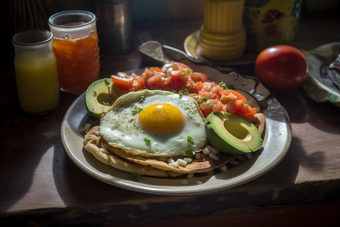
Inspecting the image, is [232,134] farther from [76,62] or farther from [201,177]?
[76,62]

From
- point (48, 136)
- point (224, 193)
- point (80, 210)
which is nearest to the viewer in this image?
point (80, 210)

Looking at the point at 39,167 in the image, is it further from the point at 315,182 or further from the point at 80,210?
the point at 315,182

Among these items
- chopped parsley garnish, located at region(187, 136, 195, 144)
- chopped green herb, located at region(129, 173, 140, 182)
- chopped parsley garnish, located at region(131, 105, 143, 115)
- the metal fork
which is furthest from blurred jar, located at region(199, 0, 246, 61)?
chopped green herb, located at region(129, 173, 140, 182)

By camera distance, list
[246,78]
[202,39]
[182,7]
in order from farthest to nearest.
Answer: [182,7] < [202,39] < [246,78]

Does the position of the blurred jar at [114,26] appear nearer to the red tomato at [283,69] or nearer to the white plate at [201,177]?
the white plate at [201,177]

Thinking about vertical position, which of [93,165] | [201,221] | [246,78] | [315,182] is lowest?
[201,221]

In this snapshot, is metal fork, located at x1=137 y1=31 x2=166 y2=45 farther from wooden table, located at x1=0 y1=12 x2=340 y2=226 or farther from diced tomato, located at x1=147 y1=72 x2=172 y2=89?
wooden table, located at x1=0 y1=12 x2=340 y2=226

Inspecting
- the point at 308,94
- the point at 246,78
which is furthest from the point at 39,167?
the point at 308,94

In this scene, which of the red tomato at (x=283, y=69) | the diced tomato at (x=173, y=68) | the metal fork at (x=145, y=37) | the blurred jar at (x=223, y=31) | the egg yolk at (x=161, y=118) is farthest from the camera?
the metal fork at (x=145, y=37)

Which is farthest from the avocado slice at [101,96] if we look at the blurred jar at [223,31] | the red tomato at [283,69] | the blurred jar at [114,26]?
the red tomato at [283,69]
